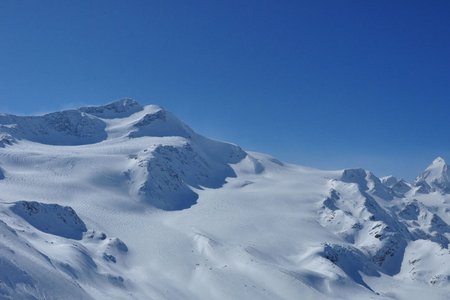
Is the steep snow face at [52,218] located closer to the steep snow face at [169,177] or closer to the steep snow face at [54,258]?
the steep snow face at [54,258]

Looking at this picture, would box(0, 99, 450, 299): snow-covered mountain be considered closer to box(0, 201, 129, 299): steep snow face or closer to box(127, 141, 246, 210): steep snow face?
box(0, 201, 129, 299): steep snow face

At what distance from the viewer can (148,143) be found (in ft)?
636

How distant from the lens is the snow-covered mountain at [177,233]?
253 feet

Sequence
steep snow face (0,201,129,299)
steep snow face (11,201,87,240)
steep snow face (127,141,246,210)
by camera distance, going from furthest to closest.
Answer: steep snow face (127,141,246,210) < steep snow face (11,201,87,240) < steep snow face (0,201,129,299)

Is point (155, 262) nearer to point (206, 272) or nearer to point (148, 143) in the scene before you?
point (206, 272)

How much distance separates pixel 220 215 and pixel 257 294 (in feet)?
180

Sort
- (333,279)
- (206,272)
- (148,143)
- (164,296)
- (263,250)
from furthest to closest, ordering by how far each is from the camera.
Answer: (148,143), (263,250), (333,279), (206,272), (164,296)

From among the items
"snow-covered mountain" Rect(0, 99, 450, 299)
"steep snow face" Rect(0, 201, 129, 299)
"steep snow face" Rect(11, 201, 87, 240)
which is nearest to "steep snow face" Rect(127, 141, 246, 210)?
"snow-covered mountain" Rect(0, 99, 450, 299)

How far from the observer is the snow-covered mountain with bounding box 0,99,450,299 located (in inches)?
3031

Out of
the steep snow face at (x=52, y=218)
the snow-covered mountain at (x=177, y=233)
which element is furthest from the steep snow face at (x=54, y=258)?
the snow-covered mountain at (x=177, y=233)

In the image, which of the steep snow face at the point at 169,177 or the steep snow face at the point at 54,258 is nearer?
the steep snow face at the point at 54,258

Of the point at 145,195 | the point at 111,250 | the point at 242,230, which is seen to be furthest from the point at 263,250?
the point at 145,195

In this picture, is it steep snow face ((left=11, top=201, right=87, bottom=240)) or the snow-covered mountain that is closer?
the snow-covered mountain

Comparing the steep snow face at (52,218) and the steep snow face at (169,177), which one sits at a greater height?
the steep snow face at (169,177)
